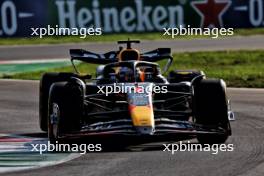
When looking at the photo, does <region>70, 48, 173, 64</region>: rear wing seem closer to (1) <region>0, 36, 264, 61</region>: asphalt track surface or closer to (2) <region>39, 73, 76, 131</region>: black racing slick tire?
(2) <region>39, 73, 76, 131</region>: black racing slick tire

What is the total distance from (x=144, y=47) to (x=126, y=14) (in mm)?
3548

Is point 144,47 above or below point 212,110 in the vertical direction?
below

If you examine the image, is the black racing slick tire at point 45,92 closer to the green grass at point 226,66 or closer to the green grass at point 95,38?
the green grass at point 226,66

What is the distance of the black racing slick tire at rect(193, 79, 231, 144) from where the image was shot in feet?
34.8

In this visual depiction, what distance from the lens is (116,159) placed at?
955 centimetres

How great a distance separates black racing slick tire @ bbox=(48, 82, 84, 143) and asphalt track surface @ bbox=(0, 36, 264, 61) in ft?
47.2

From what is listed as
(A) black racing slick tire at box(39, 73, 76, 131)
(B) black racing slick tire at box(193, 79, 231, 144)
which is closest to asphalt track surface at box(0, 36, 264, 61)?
(A) black racing slick tire at box(39, 73, 76, 131)

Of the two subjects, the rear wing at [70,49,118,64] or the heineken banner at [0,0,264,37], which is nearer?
the rear wing at [70,49,118,64]

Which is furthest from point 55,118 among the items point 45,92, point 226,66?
point 226,66

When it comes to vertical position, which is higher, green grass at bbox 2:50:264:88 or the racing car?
the racing car

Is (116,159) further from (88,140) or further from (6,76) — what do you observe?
(6,76)

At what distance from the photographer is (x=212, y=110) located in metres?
10.7

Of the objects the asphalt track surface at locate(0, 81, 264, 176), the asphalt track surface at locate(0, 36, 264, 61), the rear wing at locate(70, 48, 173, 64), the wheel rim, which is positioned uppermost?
A: the rear wing at locate(70, 48, 173, 64)

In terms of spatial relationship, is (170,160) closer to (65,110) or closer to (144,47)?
(65,110)
